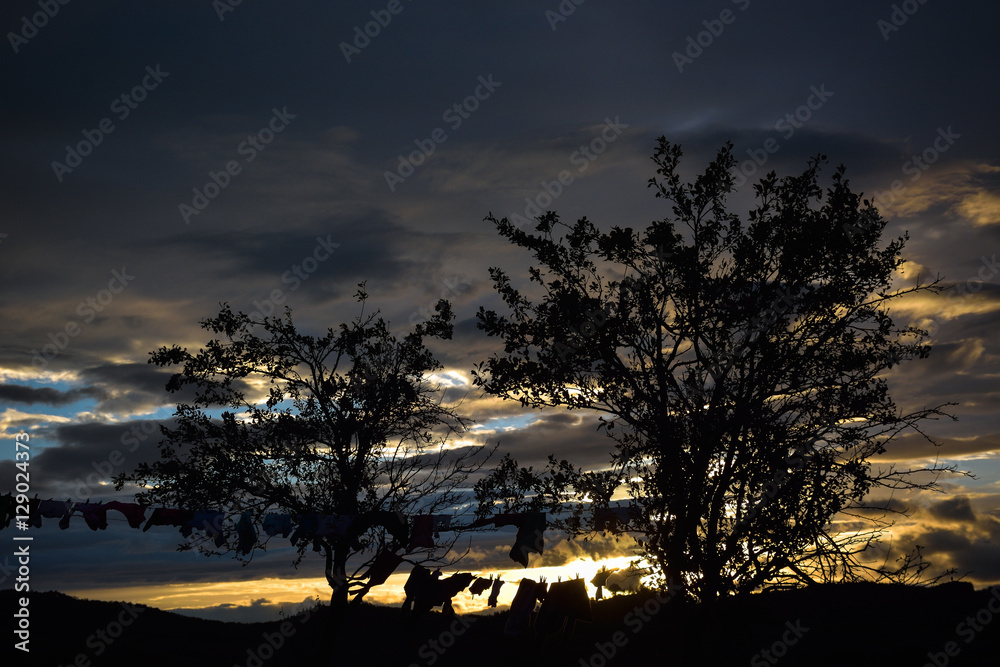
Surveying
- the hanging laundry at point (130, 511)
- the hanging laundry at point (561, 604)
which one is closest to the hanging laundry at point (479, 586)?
the hanging laundry at point (561, 604)

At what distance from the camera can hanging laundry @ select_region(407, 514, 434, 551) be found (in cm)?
1373

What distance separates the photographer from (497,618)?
3216 centimetres

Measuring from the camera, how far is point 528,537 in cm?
1338

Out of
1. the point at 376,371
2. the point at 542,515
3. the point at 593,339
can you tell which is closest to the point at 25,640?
the point at 376,371

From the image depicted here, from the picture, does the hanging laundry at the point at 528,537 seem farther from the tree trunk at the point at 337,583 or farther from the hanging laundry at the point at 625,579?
the tree trunk at the point at 337,583

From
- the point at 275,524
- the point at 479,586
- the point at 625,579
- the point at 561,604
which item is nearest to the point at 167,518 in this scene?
the point at 275,524

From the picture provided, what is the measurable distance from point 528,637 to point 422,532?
15.8 m

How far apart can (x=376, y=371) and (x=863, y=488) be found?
1108 centimetres

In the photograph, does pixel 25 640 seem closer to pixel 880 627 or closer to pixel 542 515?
pixel 542 515

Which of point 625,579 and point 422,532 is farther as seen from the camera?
point 625,579

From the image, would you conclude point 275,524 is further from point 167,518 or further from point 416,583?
point 416,583

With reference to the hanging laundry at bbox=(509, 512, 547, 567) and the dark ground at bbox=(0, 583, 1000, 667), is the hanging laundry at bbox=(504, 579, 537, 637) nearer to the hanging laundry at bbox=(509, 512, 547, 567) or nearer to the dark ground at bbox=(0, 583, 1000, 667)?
the hanging laundry at bbox=(509, 512, 547, 567)

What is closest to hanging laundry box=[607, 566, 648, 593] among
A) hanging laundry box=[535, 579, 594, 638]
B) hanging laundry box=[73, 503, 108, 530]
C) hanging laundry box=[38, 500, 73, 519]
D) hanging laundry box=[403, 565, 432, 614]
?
hanging laundry box=[535, 579, 594, 638]

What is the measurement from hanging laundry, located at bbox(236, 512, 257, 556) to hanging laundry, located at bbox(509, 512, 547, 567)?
520 cm
